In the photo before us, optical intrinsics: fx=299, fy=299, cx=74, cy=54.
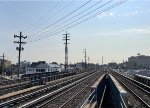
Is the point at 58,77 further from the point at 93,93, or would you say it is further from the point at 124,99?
the point at 124,99

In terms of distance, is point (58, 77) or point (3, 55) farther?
point (3, 55)

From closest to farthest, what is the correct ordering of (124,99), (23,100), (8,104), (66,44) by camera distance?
(124,99) < (8,104) < (23,100) < (66,44)

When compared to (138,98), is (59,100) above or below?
below

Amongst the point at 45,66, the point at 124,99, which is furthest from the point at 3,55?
the point at 124,99

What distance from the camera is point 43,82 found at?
135ft

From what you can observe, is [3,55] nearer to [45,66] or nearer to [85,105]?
[45,66]

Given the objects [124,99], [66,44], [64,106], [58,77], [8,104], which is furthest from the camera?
[66,44]

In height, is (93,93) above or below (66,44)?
below

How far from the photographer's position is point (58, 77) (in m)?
57.0

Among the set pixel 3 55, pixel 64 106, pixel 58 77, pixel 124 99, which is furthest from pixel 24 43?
pixel 124 99

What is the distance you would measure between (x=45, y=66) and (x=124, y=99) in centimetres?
9048

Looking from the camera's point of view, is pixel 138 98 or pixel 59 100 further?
pixel 138 98

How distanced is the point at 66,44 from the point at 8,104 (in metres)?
64.9

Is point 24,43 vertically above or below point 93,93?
above
